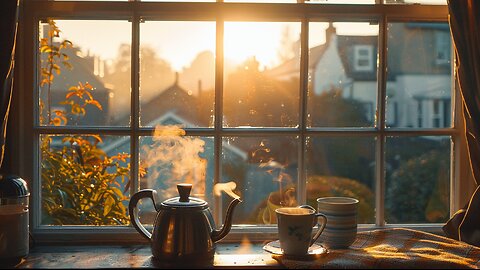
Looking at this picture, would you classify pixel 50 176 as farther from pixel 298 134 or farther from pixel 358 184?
pixel 358 184

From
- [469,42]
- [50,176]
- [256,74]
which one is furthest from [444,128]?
[50,176]

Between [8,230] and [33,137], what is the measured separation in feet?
1.29

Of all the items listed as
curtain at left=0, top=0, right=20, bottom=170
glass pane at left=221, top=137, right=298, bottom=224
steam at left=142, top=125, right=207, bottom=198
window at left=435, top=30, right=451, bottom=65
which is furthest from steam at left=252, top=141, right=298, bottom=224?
curtain at left=0, top=0, right=20, bottom=170

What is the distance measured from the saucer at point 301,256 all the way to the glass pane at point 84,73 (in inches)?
26.9

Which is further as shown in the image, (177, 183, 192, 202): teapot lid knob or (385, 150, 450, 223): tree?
(385, 150, 450, 223): tree

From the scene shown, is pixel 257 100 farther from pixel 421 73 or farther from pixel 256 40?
pixel 421 73

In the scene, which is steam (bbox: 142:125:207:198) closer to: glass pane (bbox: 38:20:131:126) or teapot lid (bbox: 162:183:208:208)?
glass pane (bbox: 38:20:131:126)

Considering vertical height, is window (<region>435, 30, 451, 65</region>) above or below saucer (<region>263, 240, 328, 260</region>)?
above

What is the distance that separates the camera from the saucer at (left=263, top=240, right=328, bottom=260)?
170 cm

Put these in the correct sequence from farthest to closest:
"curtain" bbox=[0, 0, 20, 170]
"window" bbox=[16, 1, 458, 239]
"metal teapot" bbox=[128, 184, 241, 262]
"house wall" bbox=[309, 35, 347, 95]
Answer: "house wall" bbox=[309, 35, 347, 95]
"window" bbox=[16, 1, 458, 239]
"curtain" bbox=[0, 0, 20, 170]
"metal teapot" bbox=[128, 184, 241, 262]

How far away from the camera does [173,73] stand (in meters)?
2.05

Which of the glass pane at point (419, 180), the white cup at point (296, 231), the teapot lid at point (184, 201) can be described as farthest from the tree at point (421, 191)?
the teapot lid at point (184, 201)

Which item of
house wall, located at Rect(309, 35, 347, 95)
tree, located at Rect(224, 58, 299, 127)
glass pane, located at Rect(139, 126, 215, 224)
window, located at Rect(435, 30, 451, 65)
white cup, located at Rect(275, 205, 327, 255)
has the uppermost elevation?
window, located at Rect(435, 30, 451, 65)

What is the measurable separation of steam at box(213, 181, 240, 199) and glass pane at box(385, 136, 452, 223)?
23.5 inches
